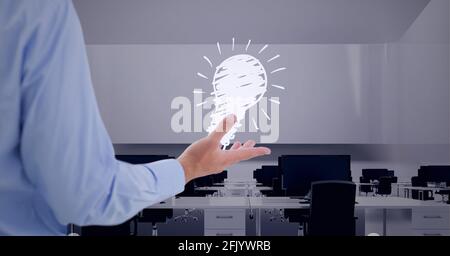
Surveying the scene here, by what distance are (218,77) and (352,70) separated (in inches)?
96.5

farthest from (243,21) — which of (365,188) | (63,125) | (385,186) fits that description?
(63,125)

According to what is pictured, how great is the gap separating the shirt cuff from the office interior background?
7.04 meters

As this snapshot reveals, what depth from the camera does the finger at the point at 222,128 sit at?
2.18 ft

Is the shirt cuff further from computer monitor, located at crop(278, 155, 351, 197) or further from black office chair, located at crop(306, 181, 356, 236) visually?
computer monitor, located at crop(278, 155, 351, 197)

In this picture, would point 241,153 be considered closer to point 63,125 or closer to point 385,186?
point 63,125

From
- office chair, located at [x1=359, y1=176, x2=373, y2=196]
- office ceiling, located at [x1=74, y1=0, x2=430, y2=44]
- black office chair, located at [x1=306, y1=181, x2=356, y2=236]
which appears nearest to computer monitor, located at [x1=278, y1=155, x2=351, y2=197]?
black office chair, located at [x1=306, y1=181, x2=356, y2=236]

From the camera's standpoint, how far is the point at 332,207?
2855 mm

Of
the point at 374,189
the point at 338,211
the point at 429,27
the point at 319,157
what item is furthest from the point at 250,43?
the point at 338,211

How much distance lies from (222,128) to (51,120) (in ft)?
0.93

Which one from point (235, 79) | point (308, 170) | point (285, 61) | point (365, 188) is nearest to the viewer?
point (308, 170)

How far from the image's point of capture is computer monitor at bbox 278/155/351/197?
3.23 m

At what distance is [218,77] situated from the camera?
790 cm

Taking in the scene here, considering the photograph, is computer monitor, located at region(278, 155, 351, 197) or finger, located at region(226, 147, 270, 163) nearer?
finger, located at region(226, 147, 270, 163)
